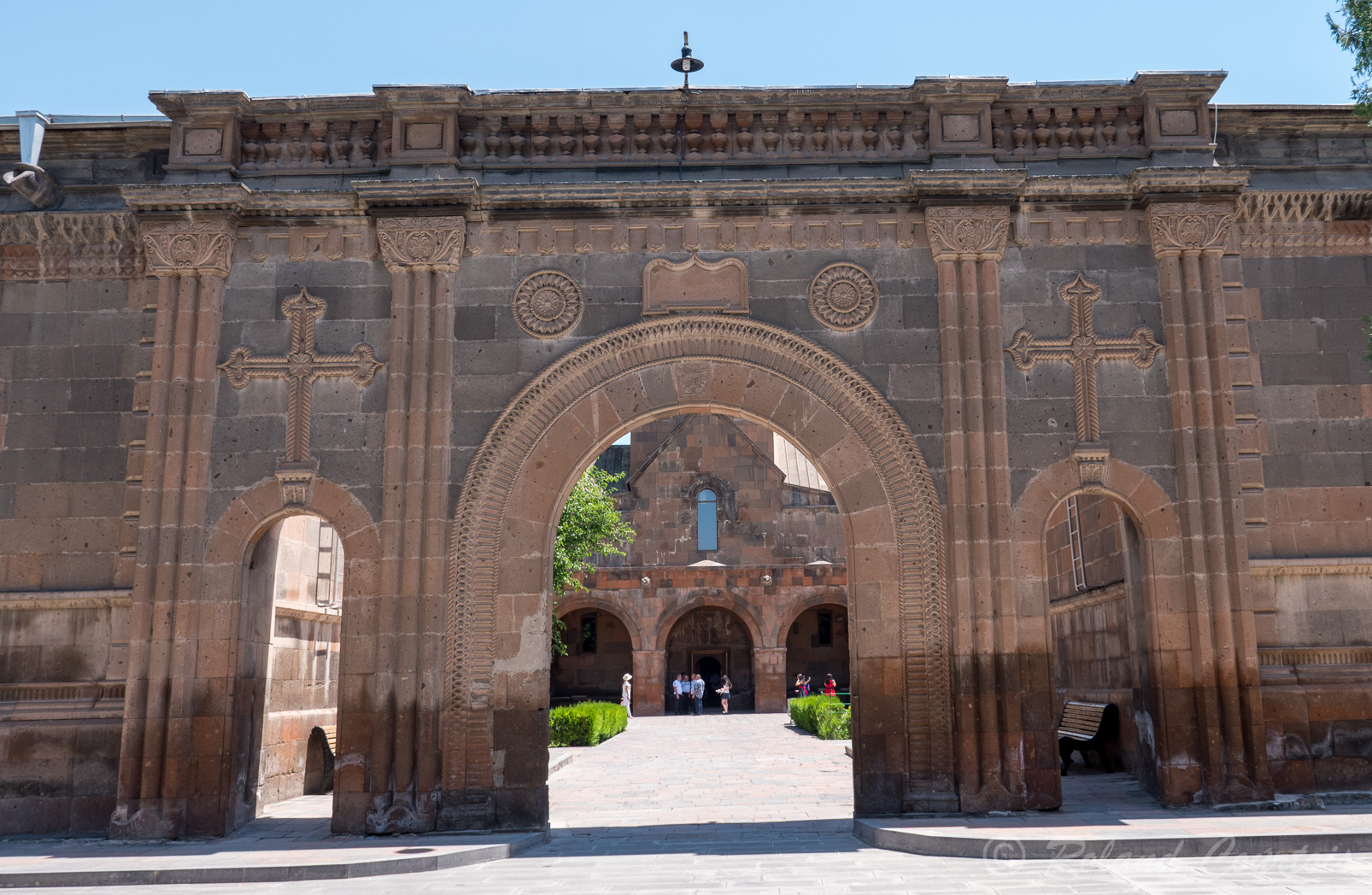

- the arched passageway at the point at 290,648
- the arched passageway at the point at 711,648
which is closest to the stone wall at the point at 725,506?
the arched passageway at the point at 711,648

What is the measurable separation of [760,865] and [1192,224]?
28.4 ft

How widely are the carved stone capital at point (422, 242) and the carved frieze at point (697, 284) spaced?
87.1 inches

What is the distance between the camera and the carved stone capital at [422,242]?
42.2 feet

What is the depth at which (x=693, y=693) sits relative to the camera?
35.1 meters

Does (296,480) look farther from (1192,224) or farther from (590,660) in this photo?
(590,660)

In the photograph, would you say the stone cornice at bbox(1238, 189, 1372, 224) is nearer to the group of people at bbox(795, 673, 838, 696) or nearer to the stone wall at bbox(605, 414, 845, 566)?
the stone wall at bbox(605, 414, 845, 566)

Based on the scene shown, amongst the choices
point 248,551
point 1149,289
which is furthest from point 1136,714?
point 248,551

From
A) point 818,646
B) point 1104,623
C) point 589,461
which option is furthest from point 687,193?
point 818,646

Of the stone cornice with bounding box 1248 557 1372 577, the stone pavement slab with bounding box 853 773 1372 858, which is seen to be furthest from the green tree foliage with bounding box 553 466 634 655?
the stone cornice with bounding box 1248 557 1372 577

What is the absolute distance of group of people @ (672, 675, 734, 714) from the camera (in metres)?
34.9

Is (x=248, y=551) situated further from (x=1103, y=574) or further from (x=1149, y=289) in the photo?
(x=1103, y=574)

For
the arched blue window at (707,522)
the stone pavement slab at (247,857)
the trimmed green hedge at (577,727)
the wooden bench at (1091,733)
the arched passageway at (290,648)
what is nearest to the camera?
the stone pavement slab at (247,857)

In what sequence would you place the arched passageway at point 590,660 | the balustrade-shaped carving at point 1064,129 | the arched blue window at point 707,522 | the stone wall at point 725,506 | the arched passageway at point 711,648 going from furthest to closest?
the arched passageway at point 590,660
the arched passageway at point 711,648
the arched blue window at point 707,522
the stone wall at point 725,506
the balustrade-shaped carving at point 1064,129

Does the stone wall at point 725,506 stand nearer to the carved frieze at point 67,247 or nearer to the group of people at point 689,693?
the group of people at point 689,693
